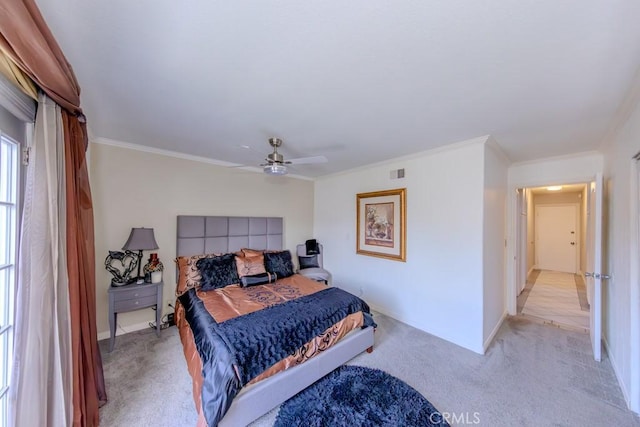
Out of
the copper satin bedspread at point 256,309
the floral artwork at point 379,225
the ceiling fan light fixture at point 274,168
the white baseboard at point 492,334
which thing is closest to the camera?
the copper satin bedspread at point 256,309

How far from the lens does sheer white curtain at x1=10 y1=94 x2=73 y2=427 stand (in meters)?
1.12

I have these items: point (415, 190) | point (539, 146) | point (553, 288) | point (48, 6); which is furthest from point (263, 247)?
point (553, 288)

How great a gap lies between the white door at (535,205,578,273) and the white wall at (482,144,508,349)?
Result: 17.6ft

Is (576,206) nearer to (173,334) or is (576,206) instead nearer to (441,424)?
(441,424)


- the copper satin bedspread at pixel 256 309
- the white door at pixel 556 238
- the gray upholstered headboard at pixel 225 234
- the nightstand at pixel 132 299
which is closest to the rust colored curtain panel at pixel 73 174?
the copper satin bedspread at pixel 256 309

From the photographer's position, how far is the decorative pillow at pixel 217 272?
2.95m

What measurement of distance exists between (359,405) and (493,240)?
252 cm

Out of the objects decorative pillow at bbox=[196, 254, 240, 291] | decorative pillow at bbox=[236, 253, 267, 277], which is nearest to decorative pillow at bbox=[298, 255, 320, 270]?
decorative pillow at bbox=[236, 253, 267, 277]

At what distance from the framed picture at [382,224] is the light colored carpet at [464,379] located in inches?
46.5

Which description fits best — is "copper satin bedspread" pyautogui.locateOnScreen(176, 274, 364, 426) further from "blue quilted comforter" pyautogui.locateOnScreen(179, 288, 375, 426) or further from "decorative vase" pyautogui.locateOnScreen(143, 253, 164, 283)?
"decorative vase" pyautogui.locateOnScreen(143, 253, 164, 283)

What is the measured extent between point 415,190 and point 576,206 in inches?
270

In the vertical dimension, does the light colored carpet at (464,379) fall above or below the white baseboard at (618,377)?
below

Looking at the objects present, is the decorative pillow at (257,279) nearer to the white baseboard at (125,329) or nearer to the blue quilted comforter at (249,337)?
the blue quilted comforter at (249,337)

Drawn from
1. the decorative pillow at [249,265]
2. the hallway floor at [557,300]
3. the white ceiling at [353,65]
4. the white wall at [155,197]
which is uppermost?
the white ceiling at [353,65]
